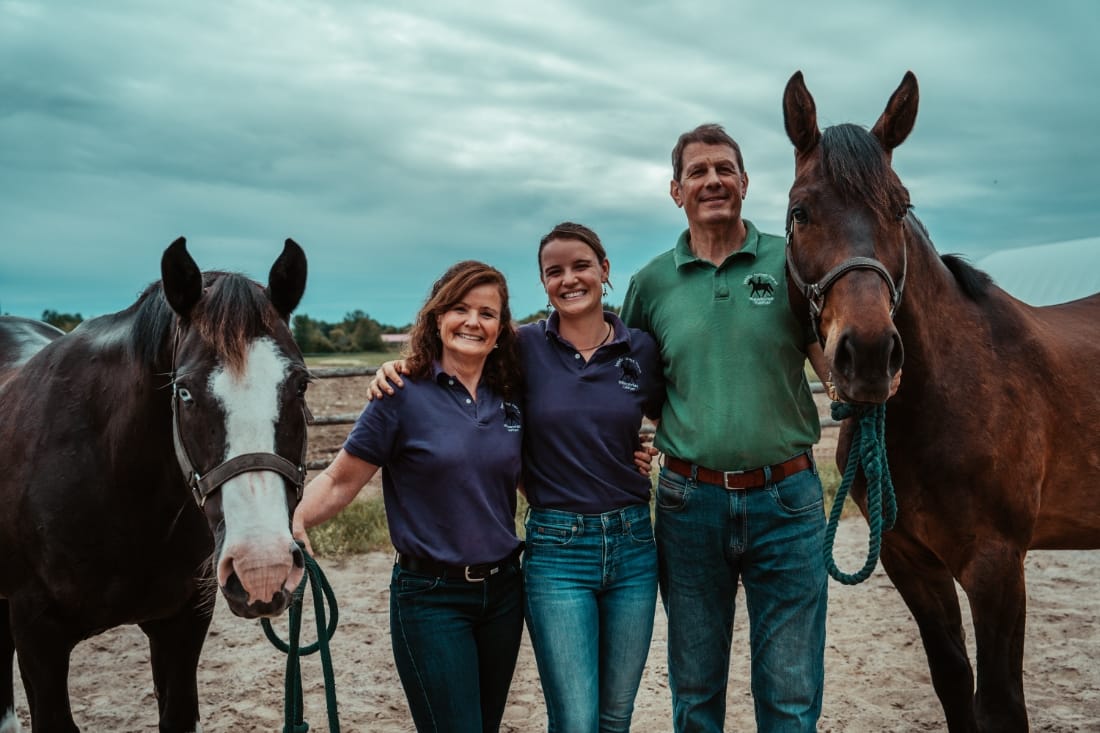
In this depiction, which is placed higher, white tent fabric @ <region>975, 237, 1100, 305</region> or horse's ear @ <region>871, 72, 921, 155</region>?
white tent fabric @ <region>975, 237, 1100, 305</region>

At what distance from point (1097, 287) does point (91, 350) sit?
1531 centimetres

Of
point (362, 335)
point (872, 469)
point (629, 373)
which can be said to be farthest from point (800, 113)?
point (362, 335)

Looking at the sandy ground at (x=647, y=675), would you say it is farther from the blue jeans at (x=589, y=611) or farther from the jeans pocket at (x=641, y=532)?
the jeans pocket at (x=641, y=532)

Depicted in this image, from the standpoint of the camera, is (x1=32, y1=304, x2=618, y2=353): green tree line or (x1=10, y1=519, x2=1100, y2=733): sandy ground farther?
(x1=32, y1=304, x2=618, y2=353): green tree line

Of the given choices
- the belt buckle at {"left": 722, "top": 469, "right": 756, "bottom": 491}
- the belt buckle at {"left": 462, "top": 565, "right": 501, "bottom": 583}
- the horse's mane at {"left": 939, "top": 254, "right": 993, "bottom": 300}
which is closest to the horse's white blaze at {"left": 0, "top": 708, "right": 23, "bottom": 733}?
the belt buckle at {"left": 462, "top": 565, "right": 501, "bottom": 583}

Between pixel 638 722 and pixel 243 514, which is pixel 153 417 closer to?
pixel 243 514

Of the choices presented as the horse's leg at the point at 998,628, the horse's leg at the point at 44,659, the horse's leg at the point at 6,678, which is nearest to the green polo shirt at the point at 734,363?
the horse's leg at the point at 998,628

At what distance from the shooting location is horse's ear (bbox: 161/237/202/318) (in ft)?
6.86

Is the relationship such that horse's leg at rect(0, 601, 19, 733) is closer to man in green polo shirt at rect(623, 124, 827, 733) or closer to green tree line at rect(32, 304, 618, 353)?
man in green polo shirt at rect(623, 124, 827, 733)

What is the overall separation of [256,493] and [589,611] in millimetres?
915

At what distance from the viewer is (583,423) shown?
222 cm

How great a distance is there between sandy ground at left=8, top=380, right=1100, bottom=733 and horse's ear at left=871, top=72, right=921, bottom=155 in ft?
8.22

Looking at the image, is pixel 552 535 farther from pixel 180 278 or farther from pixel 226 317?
pixel 180 278

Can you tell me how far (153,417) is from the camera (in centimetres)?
242
